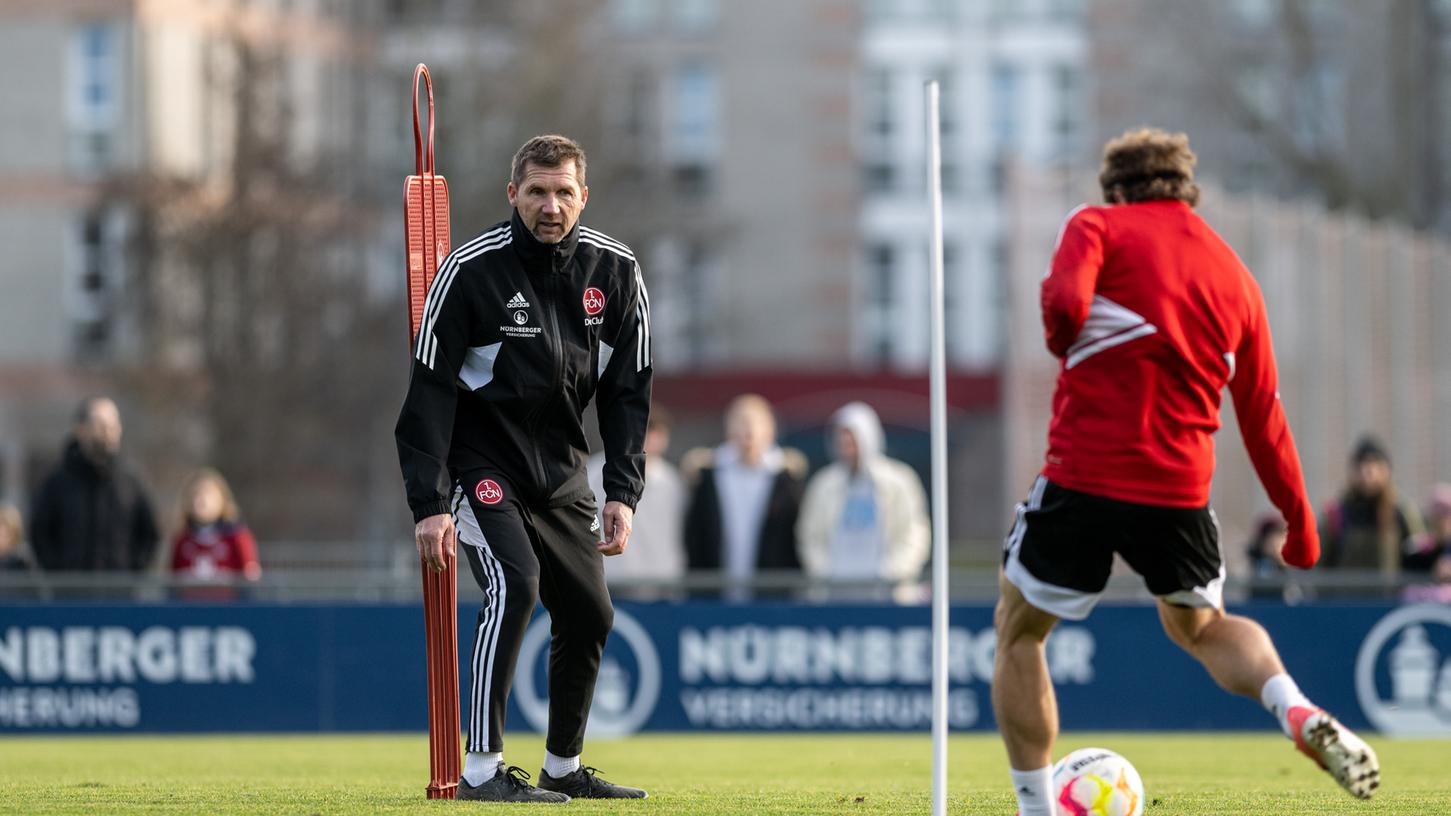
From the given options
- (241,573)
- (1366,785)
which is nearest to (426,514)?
(1366,785)

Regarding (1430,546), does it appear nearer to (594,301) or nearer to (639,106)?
(594,301)

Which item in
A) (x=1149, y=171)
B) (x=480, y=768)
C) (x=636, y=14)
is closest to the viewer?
(x=1149, y=171)

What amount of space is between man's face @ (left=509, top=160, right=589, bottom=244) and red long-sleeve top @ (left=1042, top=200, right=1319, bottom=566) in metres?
1.85

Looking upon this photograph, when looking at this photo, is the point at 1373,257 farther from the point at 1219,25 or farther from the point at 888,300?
the point at 888,300

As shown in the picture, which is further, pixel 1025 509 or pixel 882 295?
→ pixel 882 295

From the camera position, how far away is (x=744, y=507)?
52.4 ft

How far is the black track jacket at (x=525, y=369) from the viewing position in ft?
26.9

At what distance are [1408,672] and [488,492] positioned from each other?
820cm

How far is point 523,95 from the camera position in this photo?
40812mm

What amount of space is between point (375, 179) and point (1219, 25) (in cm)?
1616

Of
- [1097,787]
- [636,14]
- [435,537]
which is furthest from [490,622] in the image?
[636,14]

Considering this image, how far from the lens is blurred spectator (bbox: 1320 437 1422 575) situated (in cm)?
1523

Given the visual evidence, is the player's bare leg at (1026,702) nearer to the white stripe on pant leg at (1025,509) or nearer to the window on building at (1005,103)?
the white stripe on pant leg at (1025,509)

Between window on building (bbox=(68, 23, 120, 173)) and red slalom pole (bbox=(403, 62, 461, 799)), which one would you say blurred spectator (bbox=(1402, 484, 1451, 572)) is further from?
window on building (bbox=(68, 23, 120, 173))
